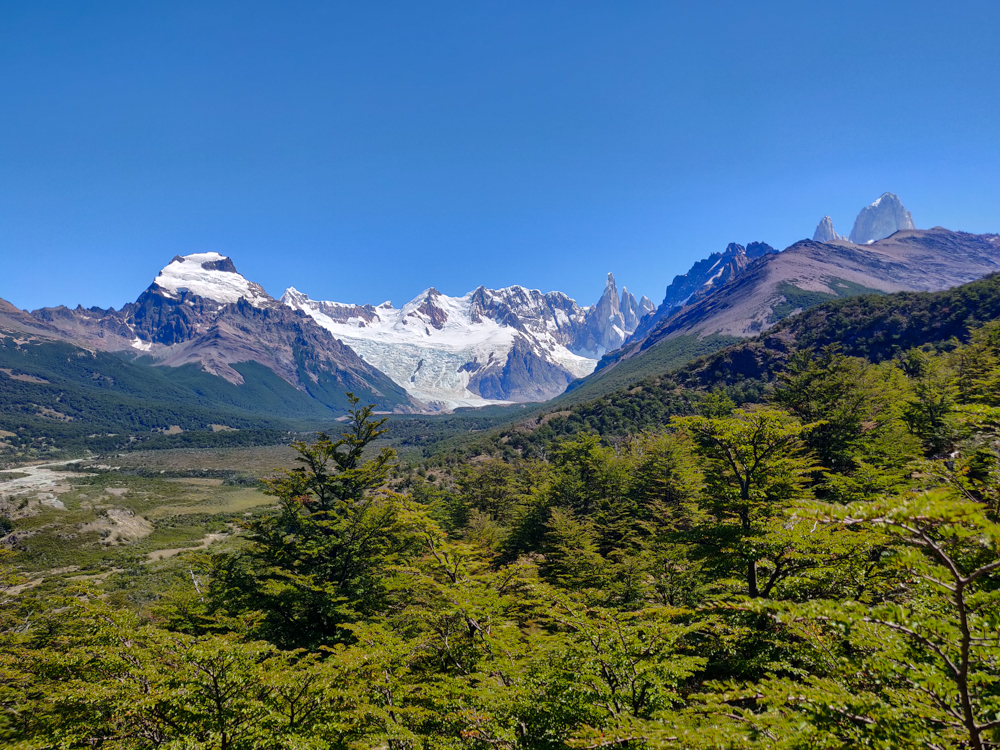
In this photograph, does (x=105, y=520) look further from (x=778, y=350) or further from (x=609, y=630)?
(x=778, y=350)

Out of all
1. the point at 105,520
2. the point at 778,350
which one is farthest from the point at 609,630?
the point at 778,350

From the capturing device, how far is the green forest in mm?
5188

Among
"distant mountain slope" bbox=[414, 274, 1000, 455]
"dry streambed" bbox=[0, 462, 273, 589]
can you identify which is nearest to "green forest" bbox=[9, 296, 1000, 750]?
"dry streambed" bbox=[0, 462, 273, 589]

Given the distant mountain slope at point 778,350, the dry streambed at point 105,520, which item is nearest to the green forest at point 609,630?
the dry streambed at point 105,520

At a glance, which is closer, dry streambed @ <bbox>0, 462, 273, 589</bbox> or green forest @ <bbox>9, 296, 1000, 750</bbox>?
green forest @ <bbox>9, 296, 1000, 750</bbox>

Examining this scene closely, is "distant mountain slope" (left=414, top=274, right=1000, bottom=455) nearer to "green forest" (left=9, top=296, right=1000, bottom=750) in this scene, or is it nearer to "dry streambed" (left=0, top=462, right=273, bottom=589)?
"green forest" (left=9, top=296, right=1000, bottom=750)

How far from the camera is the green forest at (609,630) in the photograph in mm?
5188

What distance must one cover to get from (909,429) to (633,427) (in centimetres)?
4454

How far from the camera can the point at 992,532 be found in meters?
3.74

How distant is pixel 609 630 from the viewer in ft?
31.6

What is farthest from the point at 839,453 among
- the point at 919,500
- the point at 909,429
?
the point at 919,500

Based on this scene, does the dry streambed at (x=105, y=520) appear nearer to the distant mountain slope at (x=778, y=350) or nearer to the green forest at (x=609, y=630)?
the green forest at (x=609, y=630)

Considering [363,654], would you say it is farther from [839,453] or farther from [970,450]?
[839,453]

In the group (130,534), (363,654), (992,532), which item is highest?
(992,532)
